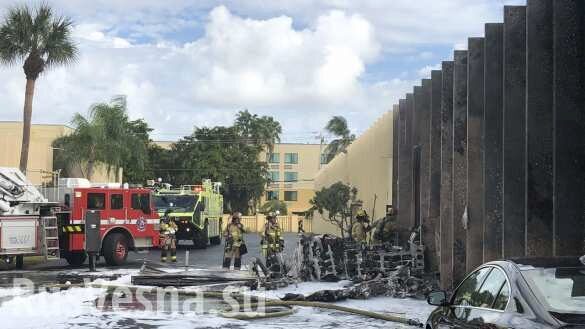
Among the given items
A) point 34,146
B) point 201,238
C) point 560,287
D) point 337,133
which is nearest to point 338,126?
point 337,133

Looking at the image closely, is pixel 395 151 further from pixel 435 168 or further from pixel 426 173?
pixel 435 168

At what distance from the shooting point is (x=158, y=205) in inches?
1200

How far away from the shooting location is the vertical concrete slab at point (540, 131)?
1106 centimetres

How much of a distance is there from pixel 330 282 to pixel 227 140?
62034mm

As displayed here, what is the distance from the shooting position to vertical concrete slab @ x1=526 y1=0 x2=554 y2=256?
36.3 feet

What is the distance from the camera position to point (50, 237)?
21281 millimetres

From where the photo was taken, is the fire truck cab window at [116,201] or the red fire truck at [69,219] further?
the fire truck cab window at [116,201]

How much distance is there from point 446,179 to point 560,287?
9.94 metres

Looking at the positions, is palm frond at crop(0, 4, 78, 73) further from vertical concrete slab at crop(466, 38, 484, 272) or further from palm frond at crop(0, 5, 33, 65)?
vertical concrete slab at crop(466, 38, 484, 272)

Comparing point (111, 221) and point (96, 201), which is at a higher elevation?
point (96, 201)

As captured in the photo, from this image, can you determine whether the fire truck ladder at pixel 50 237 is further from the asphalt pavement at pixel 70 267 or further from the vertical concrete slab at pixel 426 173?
the vertical concrete slab at pixel 426 173

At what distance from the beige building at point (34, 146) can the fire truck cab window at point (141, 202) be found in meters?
27.7

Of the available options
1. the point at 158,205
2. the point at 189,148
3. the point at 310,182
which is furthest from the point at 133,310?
the point at 310,182

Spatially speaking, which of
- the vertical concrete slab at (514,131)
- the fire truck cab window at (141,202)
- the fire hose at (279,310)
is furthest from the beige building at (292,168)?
the vertical concrete slab at (514,131)
